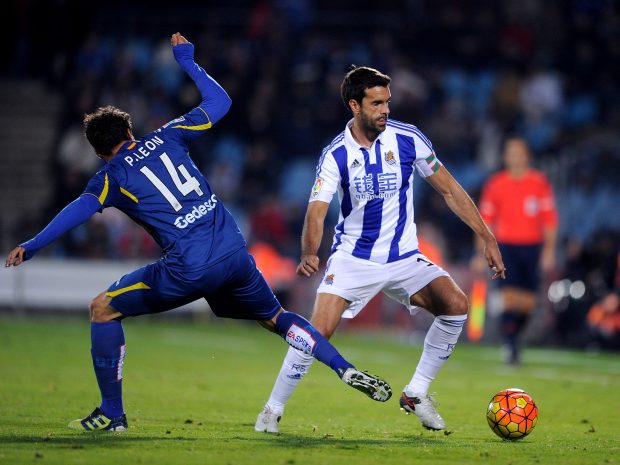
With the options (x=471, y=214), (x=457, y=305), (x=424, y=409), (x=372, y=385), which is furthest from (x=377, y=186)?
(x=372, y=385)

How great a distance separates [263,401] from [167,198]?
127 inches

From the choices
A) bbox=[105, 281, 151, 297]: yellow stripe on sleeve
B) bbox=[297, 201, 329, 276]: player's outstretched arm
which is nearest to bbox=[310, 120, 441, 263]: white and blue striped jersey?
bbox=[297, 201, 329, 276]: player's outstretched arm

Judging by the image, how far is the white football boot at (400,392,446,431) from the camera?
8781 millimetres

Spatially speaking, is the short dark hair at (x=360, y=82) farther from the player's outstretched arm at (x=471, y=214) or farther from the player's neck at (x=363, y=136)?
the player's outstretched arm at (x=471, y=214)

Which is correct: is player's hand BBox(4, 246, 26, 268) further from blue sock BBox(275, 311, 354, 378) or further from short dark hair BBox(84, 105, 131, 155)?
blue sock BBox(275, 311, 354, 378)

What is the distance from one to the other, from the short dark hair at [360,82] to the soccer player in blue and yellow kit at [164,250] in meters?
1.29

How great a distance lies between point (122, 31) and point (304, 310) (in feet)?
29.8

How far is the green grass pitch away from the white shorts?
0.99 meters

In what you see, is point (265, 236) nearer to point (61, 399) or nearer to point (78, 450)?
point (61, 399)

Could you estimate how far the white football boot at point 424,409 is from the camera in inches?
346

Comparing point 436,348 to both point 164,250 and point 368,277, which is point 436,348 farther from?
point 164,250

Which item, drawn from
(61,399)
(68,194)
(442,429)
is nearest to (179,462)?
(442,429)

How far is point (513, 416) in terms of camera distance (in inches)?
322

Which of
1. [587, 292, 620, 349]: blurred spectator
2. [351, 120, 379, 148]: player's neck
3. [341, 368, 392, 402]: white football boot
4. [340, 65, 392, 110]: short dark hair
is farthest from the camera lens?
[587, 292, 620, 349]: blurred spectator
